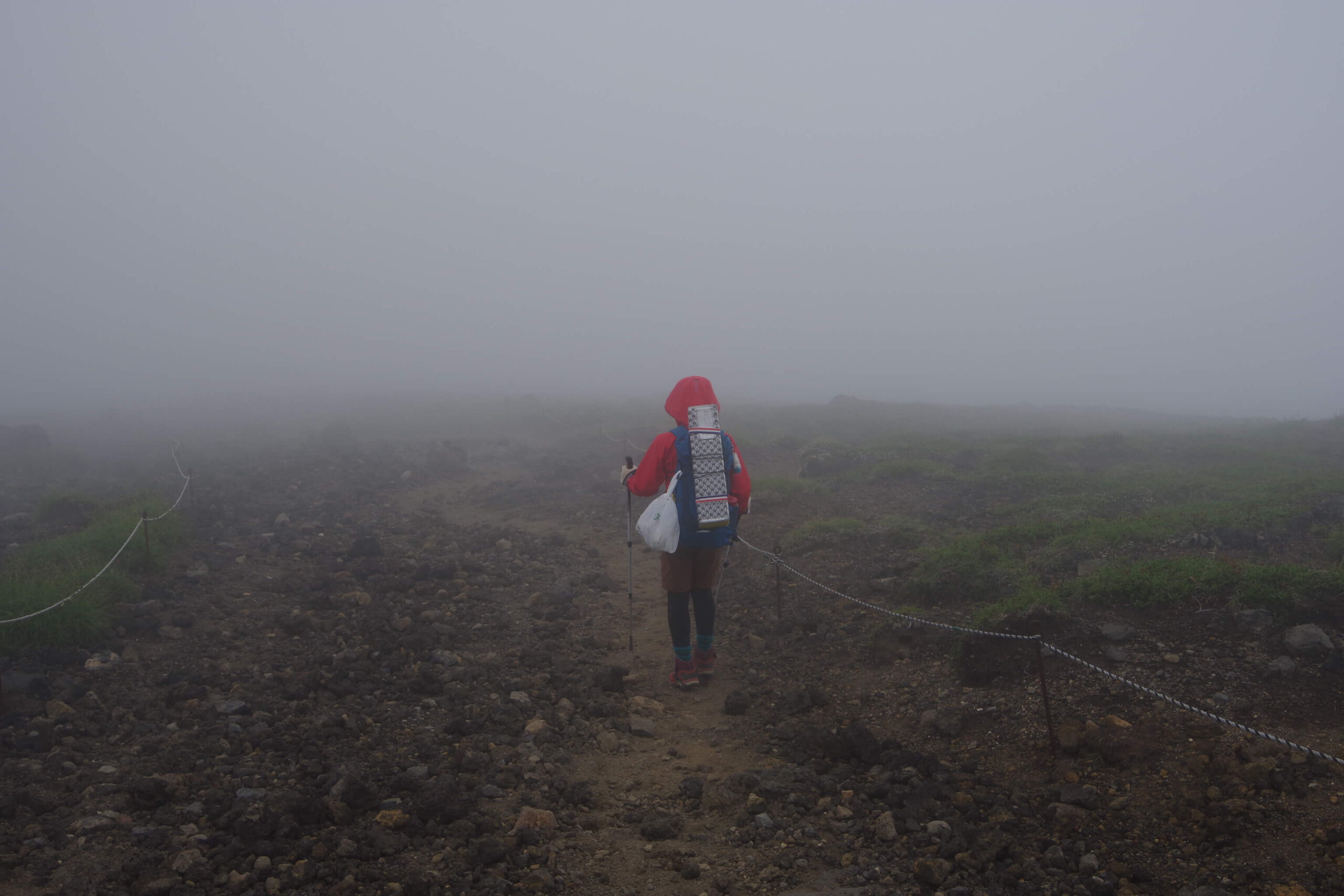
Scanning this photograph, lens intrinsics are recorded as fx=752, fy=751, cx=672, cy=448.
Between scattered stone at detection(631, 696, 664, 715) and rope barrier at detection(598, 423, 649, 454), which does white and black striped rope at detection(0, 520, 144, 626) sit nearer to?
scattered stone at detection(631, 696, 664, 715)

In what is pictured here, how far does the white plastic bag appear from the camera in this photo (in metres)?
6.61

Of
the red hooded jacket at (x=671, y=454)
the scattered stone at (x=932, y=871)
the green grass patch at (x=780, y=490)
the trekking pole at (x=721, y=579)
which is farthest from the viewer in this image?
the green grass patch at (x=780, y=490)

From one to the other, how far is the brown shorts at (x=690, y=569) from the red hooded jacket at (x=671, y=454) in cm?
55

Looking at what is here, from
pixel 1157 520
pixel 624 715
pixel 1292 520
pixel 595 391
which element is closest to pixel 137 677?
pixel 624 715

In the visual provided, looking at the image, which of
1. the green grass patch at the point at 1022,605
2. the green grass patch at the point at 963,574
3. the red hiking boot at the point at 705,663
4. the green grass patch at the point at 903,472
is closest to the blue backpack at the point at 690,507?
the red hiking boot at the point at 705,663

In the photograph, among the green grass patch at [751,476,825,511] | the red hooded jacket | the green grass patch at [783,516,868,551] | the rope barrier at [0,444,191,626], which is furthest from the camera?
the green grass patch at [751,476,825,511]

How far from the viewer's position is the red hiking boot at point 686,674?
6.98m

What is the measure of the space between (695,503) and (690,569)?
0.70 m

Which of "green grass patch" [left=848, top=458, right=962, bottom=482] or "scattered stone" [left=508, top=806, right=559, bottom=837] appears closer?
"scattered stone" [left=508, top=806, right=559, bottom=837]

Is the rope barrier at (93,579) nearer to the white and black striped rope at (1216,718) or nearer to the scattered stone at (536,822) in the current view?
the scattered stone at (536,822)

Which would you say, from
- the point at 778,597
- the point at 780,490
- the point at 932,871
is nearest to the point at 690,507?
the point at 778,597

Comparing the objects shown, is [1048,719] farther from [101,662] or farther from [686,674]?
[101,662]

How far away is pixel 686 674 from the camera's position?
7004 millimetres

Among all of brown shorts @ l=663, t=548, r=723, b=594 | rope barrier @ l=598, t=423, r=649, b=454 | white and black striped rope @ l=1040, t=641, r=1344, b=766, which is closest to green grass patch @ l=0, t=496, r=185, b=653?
brown shorts @ l=663, t=548, r=723, b=594
